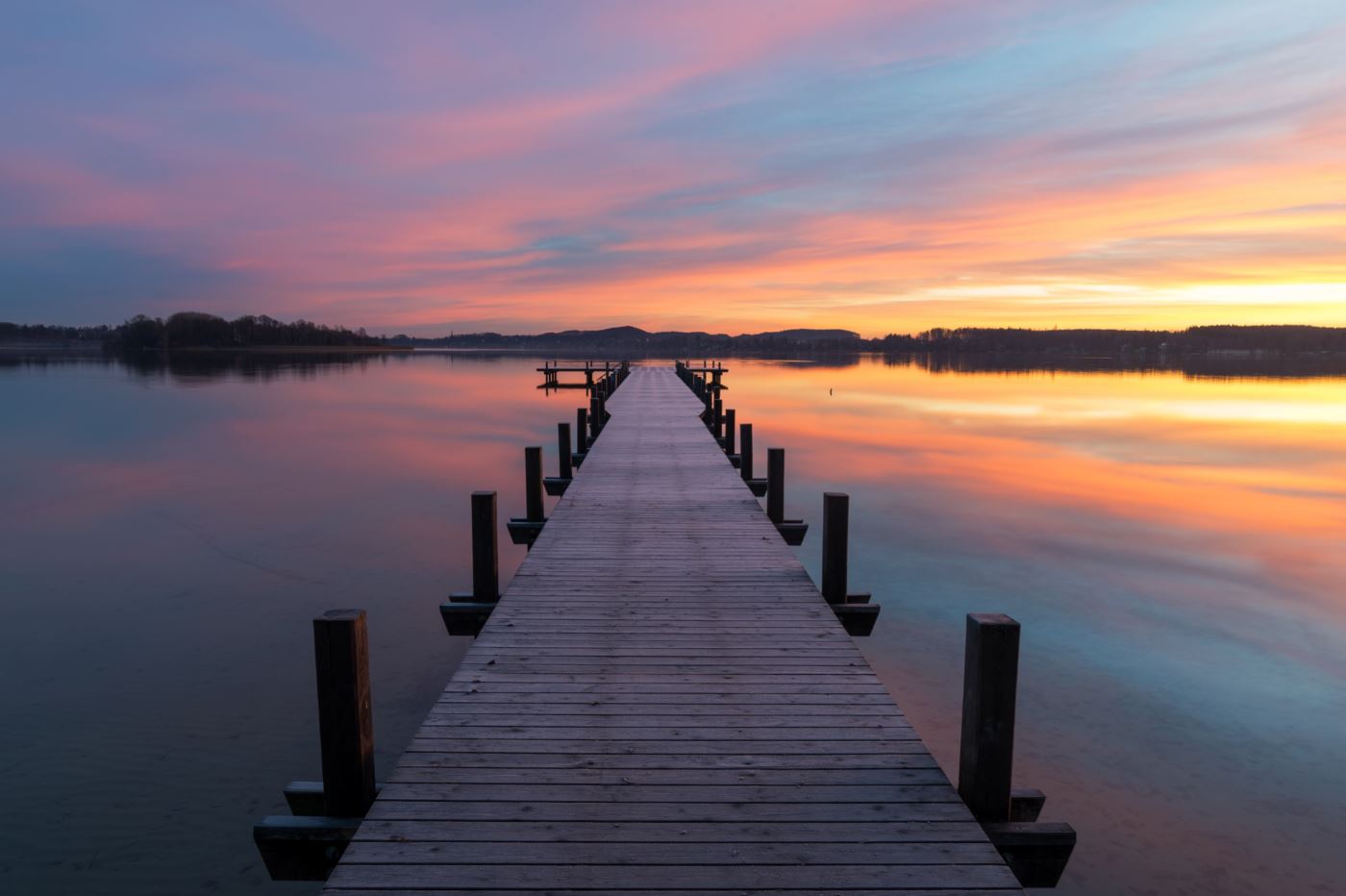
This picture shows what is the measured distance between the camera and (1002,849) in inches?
148

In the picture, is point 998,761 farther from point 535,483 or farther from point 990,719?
point 535,483

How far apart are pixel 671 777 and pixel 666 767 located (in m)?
0.09

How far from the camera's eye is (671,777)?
3.78m

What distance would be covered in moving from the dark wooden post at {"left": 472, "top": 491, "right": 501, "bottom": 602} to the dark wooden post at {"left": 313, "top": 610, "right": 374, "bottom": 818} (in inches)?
129

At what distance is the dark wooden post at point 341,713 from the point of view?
383cm

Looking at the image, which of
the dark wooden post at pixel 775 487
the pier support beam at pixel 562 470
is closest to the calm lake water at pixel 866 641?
the pier support beam at pixel 562 470

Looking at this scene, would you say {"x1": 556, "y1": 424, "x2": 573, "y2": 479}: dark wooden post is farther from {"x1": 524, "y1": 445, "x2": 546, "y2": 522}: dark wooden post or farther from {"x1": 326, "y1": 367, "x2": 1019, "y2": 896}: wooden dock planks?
{"x1": 326, "y1": 367, "x2": 1019, "y2": 896}: wooden dock planks

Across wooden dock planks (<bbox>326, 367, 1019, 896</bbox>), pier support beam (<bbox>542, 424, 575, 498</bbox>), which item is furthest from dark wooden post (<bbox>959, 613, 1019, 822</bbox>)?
pier support beam (<bbox>542, 424, 575, 498</bbox>)

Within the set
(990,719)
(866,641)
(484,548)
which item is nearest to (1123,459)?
(866,641)

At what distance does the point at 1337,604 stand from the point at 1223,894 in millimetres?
9236

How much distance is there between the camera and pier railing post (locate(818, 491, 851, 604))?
23.7ft

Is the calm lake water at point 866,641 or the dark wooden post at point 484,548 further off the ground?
the dark wooden post at point 484,548

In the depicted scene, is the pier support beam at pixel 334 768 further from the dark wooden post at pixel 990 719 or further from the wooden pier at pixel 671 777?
the dark wooden post at pixel 990 719

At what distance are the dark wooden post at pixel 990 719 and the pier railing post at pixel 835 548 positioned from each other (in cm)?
331
